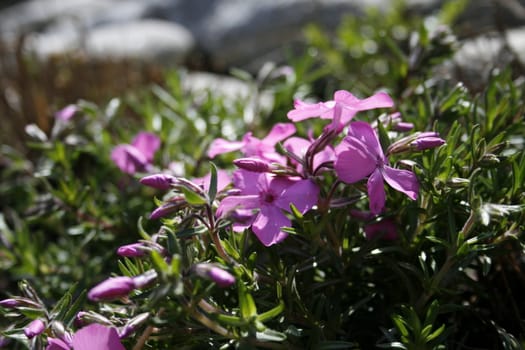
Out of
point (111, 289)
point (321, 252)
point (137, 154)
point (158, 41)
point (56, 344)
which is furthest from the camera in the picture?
point (158, 41)

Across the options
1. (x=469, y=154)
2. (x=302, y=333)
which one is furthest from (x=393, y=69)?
(x=302, y=333)

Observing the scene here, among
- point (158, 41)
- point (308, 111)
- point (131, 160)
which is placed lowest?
point (158, 41)

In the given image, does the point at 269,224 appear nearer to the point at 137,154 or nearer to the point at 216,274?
the point at 216,274

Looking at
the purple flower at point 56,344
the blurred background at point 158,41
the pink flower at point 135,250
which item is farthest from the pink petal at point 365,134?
the blurred background at point 158,41

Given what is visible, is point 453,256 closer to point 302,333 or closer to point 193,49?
point 302,333

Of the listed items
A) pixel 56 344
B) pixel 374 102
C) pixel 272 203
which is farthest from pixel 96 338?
pixel 374 102
